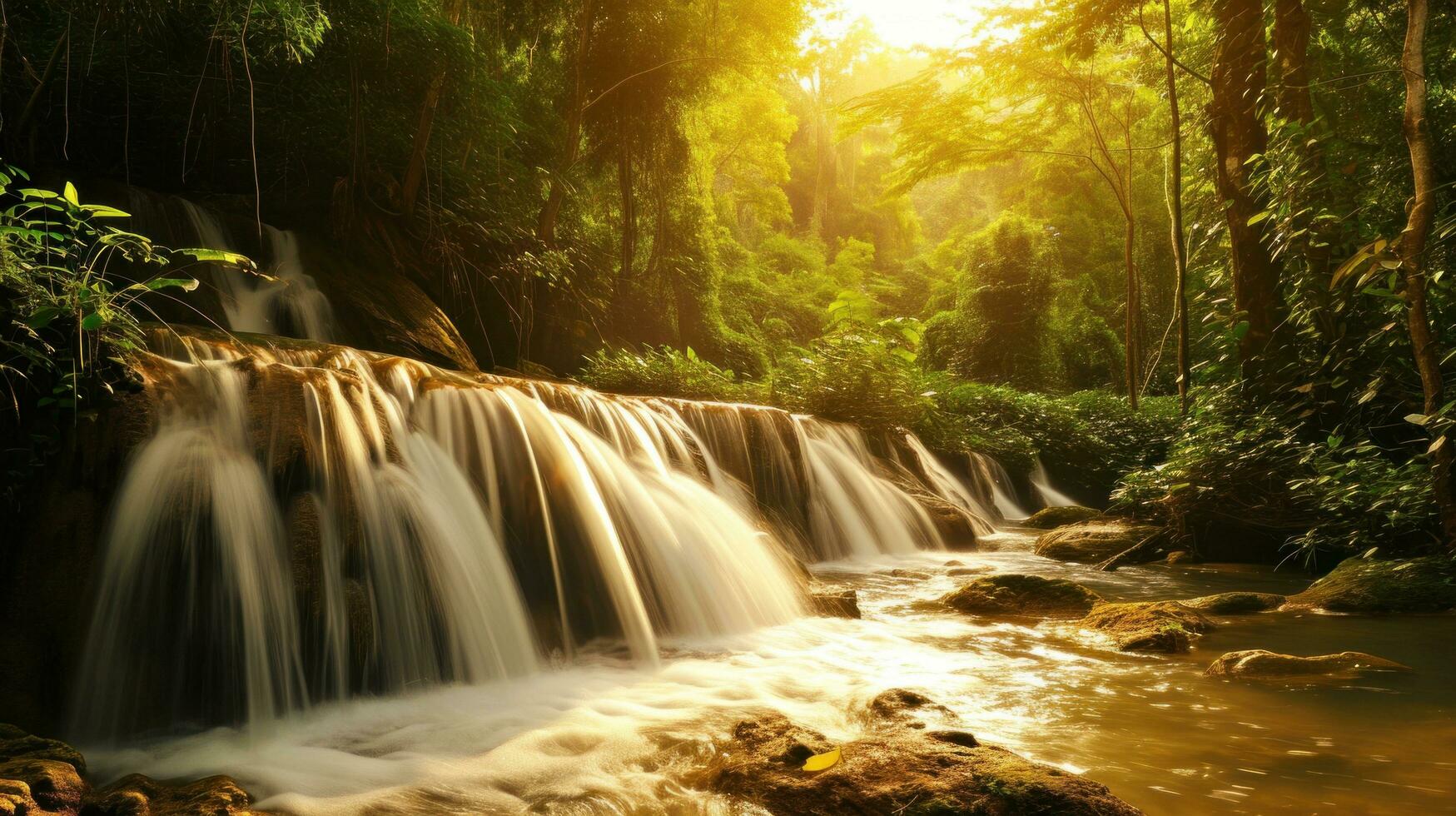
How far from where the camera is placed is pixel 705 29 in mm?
12836

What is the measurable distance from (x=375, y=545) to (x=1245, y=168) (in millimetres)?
7721

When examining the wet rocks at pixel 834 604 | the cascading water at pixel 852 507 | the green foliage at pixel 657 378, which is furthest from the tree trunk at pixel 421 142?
the wet rocks at pixel 834 604

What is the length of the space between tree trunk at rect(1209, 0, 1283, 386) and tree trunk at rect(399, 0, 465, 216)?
832 centimetres

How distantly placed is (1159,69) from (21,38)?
16.2 m

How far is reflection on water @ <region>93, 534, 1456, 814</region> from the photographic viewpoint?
2.19 metres

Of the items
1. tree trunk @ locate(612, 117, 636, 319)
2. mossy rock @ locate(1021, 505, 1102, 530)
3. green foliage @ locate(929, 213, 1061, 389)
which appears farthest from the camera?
green foliage @ locate(929, 213, 1061, 389)

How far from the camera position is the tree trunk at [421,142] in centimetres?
879

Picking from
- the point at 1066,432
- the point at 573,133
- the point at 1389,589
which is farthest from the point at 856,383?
the point at 1389,589

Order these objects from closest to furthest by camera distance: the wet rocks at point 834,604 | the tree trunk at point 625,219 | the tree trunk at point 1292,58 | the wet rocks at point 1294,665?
1. the wet rocks at point 1294,665
2. the wet rocks at point 834,604
3. the tree trunk at point 1292,58
4. the tree trunk at point 625,219

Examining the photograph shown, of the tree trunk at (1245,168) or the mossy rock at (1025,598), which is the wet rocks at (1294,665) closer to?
the mossy rock at (1025,598)

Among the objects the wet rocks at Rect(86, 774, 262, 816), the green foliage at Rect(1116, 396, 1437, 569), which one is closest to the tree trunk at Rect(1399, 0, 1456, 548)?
the green foliage at Rect(1116, 396, 1437, 569)

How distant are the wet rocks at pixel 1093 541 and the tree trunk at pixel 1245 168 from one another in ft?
6.03

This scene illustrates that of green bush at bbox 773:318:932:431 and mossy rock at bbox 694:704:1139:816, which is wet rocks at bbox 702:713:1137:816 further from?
green bush at bbox 773:318:932:431

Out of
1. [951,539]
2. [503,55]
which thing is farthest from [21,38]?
[951,539]
